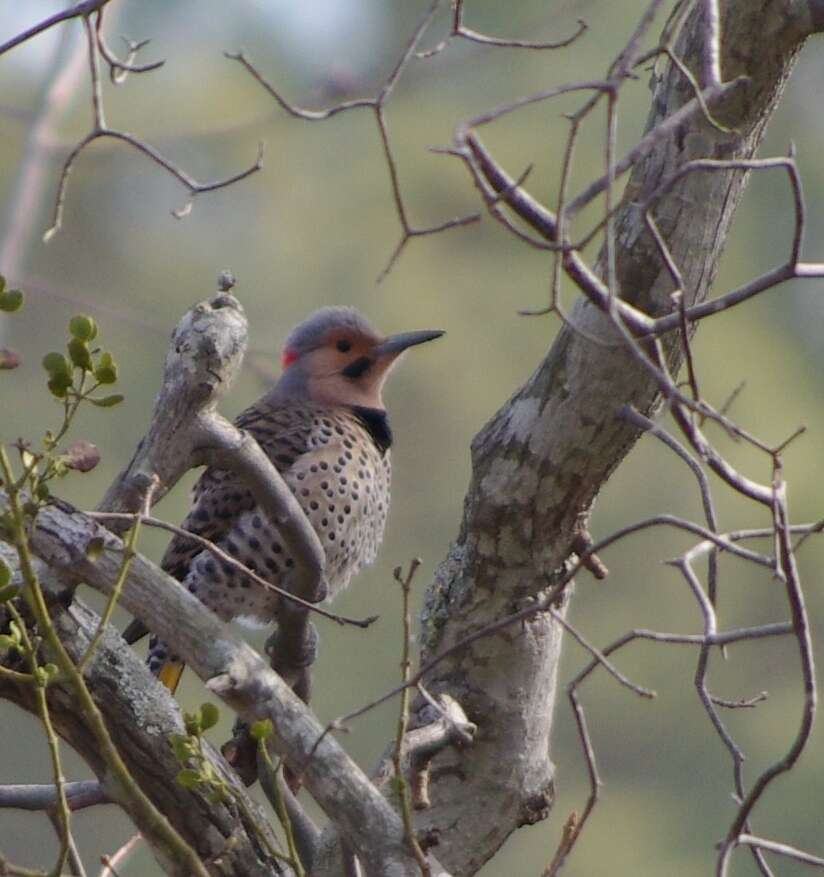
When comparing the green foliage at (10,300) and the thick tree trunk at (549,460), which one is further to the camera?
the thick tree trunk at (549,460)

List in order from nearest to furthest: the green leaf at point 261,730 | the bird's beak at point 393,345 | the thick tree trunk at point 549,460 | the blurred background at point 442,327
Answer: the green leaf at point 261,730 → the thick tree trunk at point 549,460 → the bird's beak at point 393,345 → the blurred background at point 442,327

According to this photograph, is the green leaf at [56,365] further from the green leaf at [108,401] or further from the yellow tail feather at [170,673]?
the yellow tail feather at [170,673]

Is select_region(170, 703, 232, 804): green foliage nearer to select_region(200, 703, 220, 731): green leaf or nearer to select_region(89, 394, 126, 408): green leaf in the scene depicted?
select_region(200, 703, 220, 731): green leaf

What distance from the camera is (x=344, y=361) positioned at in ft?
13.7

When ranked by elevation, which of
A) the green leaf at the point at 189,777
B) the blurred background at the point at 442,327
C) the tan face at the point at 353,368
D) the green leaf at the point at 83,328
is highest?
the blurred background at the point at 442,327

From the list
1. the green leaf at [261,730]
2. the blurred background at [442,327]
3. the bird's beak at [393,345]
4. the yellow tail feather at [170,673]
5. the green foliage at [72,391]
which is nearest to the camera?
the green foliage at [72,391]

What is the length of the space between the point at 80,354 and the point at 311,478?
197 centimetres

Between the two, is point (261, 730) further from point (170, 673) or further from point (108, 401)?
point (170, 673)

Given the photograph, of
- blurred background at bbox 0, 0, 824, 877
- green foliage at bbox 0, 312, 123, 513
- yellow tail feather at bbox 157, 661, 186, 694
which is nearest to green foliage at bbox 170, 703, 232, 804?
green foliage at bbox 0, 312, 123, 513

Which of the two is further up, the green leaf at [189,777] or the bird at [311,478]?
the bird at [311,478]

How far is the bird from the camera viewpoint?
3.62m

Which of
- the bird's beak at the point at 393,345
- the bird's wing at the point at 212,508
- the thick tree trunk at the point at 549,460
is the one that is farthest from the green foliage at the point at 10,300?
the bird's beak at the point at 393,345

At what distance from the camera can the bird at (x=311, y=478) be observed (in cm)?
362

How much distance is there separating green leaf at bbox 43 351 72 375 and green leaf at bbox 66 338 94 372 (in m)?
0.01
